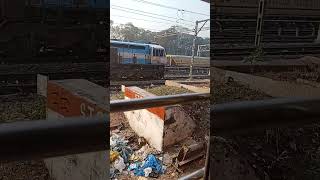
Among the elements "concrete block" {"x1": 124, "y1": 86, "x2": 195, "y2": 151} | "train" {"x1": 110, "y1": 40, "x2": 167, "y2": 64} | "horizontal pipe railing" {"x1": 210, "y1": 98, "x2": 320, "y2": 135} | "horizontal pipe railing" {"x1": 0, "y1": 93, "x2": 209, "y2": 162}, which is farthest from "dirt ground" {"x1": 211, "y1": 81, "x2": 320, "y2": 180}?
"train" {"x1": 110, "y1": 40, "x2": 167, "y2": 64}

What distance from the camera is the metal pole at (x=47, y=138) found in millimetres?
457

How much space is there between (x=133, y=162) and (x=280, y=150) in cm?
338

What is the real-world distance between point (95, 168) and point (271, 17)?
590 mm

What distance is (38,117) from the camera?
2.21 ft

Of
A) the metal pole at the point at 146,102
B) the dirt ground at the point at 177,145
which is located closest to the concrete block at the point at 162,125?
the dirt ground at the point at 177,145

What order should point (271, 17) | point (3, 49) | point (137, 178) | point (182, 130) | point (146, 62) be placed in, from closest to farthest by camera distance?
1. point (3, 49)
2. point (271, 17)
3. point (137, 178)
4. point (182, 130)
5. point (146, 62)

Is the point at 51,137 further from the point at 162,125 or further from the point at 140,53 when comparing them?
the point at 140,53

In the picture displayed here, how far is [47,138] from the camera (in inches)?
18.8

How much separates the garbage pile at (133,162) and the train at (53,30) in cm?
→ 303

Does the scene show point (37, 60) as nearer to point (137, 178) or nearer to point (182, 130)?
point (137, 178)

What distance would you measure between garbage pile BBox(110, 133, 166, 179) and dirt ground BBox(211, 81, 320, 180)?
281 centimetres

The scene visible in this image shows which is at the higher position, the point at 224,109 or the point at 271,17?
the point at 271,17

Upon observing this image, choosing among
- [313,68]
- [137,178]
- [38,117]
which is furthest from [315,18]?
[137,178]

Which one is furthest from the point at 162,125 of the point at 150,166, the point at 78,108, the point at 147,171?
the point at 78,108
